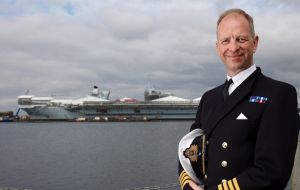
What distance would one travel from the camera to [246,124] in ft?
6.43

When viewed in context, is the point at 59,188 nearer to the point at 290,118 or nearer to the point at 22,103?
the point at 290,118

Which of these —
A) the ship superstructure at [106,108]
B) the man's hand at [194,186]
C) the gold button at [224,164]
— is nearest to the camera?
the gold button at [224,164]

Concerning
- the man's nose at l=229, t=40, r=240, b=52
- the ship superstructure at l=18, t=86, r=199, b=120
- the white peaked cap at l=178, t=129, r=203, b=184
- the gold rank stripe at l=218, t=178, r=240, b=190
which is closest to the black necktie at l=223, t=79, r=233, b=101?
the man's nose at l=229, t=40, r=240, b=52

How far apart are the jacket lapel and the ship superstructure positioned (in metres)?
102

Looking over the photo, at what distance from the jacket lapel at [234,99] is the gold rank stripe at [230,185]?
0.96ft

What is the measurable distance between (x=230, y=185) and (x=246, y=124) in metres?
0.29

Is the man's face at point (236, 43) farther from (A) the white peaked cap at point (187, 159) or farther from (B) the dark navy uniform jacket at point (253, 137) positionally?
(A) the white peaked cap at point (187, 159)

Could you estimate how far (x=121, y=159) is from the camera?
3073 cm

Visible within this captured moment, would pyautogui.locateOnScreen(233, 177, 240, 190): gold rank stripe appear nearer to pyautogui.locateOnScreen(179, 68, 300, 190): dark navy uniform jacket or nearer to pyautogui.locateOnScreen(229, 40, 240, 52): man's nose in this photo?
pyautogui.locateOnScreen(179, 68, 300, 190): dark navy uniform jacket

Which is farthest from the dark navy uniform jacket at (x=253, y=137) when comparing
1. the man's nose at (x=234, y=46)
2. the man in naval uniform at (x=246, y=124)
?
the man's nose at (x=234, y=46)

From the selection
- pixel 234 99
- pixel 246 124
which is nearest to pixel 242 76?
pixel 234 99

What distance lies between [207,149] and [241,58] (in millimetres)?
487

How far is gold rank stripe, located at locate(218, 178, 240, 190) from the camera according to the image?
188 centimetres

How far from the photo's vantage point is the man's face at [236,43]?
2020 mm
